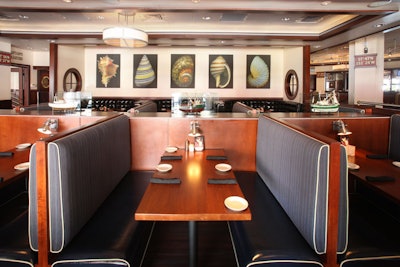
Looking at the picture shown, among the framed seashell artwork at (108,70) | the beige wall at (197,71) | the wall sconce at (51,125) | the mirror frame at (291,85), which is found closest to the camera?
the wall sconce at (51,125)

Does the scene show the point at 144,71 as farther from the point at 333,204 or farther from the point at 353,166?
the point at 333,204

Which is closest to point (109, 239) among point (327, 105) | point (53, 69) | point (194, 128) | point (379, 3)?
point (194, 128)

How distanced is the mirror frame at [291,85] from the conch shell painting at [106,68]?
5.55 metres

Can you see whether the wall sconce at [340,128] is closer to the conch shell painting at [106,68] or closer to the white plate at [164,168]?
the white plate at [164,168]

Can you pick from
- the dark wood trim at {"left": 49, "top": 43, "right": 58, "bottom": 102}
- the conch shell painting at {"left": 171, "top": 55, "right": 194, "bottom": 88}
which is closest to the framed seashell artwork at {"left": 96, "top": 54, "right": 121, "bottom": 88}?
A: the dark wood trim at {"left": 49, "top": 43, "right": 58, "bottom": 102}

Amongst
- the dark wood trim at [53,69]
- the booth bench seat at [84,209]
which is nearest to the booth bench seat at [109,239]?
the booth bench seat at [84,209]

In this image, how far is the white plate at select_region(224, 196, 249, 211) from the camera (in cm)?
161

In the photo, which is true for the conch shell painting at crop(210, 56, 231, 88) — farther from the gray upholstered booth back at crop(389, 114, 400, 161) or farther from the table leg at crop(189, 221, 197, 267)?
the table leg at crop(189, 221, 197, 267)

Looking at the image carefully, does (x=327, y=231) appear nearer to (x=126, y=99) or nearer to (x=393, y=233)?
(x=393, y=233)

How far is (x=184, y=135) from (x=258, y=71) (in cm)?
689

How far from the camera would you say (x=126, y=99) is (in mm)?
9242

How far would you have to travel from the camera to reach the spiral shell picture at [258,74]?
9.56 metres

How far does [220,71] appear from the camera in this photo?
9.55 m

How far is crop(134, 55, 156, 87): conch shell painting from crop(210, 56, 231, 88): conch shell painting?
1.97 m
